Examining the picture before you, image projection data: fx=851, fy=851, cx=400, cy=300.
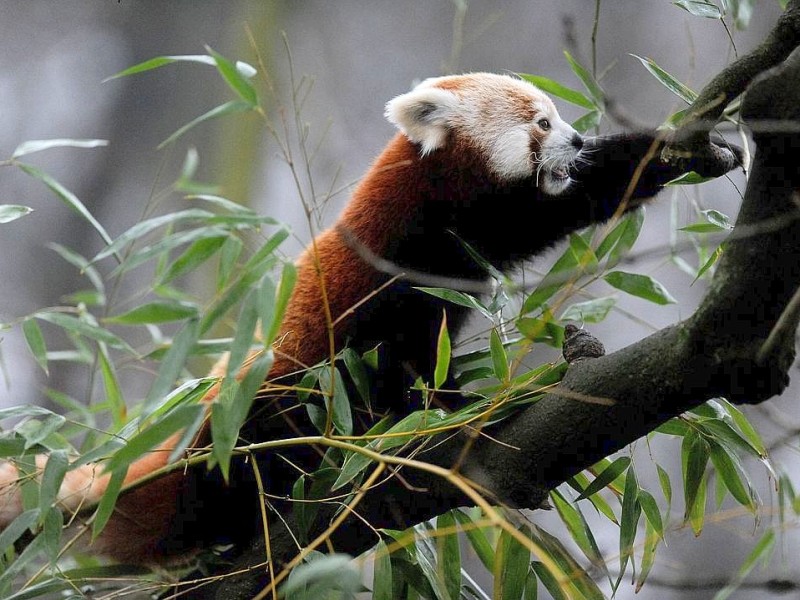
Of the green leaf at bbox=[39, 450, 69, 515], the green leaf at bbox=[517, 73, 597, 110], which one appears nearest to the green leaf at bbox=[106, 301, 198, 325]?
the green leaf at bbox=[39, 450, 69, 515]

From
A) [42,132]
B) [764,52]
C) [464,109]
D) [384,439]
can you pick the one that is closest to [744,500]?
[384,439]

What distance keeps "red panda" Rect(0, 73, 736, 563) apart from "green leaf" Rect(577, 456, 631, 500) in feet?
1.61

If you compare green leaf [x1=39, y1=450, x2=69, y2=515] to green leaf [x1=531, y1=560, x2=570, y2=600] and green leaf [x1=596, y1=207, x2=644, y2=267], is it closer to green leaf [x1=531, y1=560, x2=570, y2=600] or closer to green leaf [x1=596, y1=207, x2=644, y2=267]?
green leaf [x1=531, y1=560, x2=570, y2=600]

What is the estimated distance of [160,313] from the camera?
1.40 m

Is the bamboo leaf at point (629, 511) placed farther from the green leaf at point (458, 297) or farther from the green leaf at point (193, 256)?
the green leaf at point (193, 256)

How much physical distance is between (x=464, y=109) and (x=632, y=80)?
169 inches

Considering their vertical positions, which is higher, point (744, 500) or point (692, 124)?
point (692, 124)

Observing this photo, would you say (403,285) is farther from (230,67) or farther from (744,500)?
(744,500)

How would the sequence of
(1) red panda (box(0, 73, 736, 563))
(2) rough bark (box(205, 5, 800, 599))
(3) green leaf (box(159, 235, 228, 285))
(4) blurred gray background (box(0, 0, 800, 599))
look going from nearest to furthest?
(2) rough bark (box(205, 5, 800, 599)) < (3) green leaf (box(159, 235, 228, 285)) < (1) red panda (box(0, 73, 736, 563)) < (4) blurred gray background (box(0, 0, 800, 599))

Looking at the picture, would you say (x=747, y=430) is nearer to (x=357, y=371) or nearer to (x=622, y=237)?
(x=622, y=237)

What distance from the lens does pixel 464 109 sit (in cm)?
239

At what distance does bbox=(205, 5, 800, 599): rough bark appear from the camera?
117 cm

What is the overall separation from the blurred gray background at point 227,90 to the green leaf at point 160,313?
13.8ft

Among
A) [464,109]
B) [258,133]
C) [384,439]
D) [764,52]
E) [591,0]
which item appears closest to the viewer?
[764,52]
